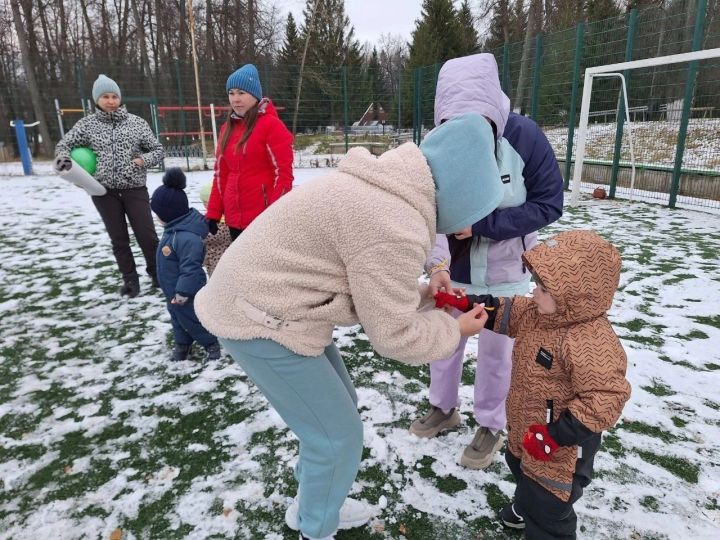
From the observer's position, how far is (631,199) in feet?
29.2

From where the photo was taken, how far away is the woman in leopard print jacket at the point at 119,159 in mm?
4145

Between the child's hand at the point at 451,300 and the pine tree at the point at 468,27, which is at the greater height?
the pine tree at the point at 468,27

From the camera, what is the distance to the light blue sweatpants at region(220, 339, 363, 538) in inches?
57.5

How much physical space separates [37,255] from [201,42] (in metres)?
22.5

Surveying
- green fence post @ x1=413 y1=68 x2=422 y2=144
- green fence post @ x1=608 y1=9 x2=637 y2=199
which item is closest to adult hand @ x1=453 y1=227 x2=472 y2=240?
green fence post @ x1=608 y1=9 x2=637 y2=199

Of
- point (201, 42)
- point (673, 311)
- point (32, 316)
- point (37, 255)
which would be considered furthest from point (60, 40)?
point (673, 311)

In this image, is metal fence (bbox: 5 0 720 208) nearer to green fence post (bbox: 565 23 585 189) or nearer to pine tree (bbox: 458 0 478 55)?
green fence post (bbox: 565 23 585 189)


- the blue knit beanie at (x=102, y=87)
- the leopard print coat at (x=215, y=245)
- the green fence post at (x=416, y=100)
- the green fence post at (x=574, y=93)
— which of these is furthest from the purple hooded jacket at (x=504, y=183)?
the green fence post at (x=416, y=100)

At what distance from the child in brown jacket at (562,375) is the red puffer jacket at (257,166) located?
6.69 feet

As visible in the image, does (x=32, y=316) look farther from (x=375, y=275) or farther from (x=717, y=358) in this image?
(x=717, y=358)

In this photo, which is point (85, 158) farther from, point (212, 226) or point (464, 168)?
point (464, 168)

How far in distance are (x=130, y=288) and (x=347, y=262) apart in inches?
150

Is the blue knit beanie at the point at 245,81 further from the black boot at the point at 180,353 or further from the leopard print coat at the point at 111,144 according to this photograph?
the black boot at the point at 180,353

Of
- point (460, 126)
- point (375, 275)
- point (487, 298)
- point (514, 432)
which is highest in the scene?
point (460, 126)
